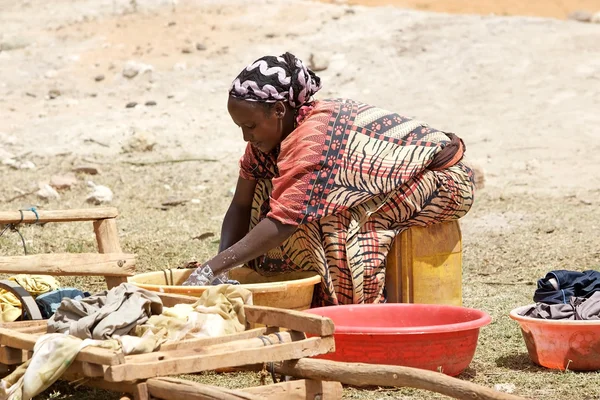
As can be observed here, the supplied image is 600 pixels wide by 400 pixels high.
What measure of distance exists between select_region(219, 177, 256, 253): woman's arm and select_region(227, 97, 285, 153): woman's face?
50 centimetres

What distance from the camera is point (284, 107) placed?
14.7 feet

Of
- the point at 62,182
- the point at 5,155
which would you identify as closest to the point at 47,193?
the point at 62,182

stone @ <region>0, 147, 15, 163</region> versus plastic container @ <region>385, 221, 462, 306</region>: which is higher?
stone @ <region>0, 147, 15, 163</region>

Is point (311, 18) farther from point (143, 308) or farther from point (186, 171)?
point (143, 308)

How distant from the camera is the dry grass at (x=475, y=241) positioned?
395 cm

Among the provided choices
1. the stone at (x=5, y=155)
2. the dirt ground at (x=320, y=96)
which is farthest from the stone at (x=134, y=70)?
the stone at (x=5, y=155)

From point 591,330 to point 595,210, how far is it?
13.6 feet

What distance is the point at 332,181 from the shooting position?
14.5 feet

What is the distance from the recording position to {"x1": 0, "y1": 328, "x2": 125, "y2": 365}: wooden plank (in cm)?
296

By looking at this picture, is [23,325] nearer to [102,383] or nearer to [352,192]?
[102,383]

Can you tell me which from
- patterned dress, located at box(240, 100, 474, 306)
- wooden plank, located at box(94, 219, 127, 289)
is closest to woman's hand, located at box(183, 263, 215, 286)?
patterned dress, located at box(240, 100, 474, 306)

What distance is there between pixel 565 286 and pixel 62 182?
558cm

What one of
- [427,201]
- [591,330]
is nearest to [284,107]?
[427,201]

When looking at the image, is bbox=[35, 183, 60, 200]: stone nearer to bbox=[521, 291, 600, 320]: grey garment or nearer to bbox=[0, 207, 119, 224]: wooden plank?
bbox=[0, 207, 119, 224]: wooden plank
